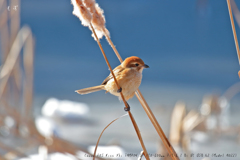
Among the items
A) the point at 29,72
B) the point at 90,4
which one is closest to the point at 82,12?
the point at 90,4

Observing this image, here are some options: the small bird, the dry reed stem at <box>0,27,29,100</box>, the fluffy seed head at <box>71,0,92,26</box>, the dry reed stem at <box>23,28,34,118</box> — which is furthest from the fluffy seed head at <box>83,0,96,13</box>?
the dry reed stem at <box>23,28,34,118</box>

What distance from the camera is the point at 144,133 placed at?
16.5 ft

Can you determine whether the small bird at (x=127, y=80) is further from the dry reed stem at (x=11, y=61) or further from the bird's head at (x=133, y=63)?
the dry reed stem at (x=11, y=61)

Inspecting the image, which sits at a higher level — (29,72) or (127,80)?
(29,72)

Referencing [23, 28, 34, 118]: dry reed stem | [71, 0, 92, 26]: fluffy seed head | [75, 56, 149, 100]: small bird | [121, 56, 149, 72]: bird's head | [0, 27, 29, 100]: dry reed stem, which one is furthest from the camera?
[23, 28, 34, 118]: dry reed stem

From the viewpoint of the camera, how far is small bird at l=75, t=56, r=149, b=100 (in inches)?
82.4

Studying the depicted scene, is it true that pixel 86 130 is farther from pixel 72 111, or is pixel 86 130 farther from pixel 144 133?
pixel 144 133

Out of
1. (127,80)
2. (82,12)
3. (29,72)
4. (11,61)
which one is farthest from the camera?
(29,72)

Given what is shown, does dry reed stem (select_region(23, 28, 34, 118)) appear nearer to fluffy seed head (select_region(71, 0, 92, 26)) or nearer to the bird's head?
the bird's head

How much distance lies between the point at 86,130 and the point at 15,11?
2995 mm

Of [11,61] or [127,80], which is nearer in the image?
[127,80]

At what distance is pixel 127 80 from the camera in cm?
213

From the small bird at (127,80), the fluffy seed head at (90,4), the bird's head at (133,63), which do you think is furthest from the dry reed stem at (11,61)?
the fluffy seed head at (90,4)

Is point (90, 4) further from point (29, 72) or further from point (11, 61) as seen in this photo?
point (29, 72)
